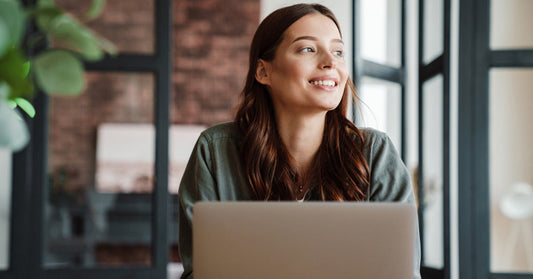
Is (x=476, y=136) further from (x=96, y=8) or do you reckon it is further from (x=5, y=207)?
(x=96, y=8)

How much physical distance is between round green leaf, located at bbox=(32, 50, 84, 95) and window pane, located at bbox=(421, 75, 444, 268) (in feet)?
9.60

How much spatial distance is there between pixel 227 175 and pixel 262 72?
34 cm

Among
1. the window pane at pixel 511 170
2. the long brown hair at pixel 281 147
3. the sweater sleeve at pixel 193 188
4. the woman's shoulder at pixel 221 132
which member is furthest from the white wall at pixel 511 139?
the sweater sleeve at pixel 193 188

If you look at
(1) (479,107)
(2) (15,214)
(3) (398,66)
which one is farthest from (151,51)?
(1) (479,107)

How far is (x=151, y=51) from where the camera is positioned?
3.26 metres

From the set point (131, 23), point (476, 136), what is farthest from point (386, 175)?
point (131, 23)

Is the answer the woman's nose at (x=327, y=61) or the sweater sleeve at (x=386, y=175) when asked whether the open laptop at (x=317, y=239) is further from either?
the woman's nose at (x=327, y=61)

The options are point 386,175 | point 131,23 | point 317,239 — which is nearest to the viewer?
point 317,239

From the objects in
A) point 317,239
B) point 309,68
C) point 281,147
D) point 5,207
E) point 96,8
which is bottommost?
point 5,207

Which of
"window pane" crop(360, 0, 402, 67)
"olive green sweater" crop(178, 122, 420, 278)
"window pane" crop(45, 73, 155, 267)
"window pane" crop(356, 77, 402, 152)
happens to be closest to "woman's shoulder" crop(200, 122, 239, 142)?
"olive green sweater" crop(178, 122, 420, 278)

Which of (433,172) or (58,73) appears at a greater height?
(58,73)

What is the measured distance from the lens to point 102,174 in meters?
6.39

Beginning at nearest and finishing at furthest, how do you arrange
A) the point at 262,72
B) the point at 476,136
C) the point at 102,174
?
1. the point at 262,72
2. the point at 476,136
3. the point at 102,174

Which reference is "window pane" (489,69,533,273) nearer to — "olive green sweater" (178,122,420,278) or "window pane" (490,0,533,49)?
"window pane" (490,0,533,49)
